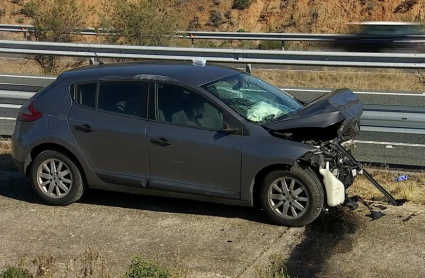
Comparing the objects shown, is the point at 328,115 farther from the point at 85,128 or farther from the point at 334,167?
the point at 85,128

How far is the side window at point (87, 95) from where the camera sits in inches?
301

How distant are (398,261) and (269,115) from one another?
1986mm

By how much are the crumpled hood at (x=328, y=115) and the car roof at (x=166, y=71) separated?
93 cm

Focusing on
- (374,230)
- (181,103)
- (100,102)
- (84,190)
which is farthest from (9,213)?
(374,230)

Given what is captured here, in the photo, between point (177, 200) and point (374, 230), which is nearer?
point (374, 230)

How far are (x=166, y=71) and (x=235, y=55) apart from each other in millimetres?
7101

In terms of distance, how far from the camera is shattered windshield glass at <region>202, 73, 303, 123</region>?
7.17m

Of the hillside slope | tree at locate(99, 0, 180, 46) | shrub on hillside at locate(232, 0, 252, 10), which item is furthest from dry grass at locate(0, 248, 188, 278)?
shrub on hillside at locate(232, 0, 252, 10)

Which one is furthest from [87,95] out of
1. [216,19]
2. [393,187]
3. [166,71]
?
[216,19]

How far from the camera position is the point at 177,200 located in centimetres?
790

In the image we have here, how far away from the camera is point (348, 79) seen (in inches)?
723

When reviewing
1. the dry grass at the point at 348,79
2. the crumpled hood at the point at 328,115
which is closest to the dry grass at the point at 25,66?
the dry grass at the point at 348,79

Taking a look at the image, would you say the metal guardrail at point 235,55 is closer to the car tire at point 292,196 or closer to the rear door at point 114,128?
the rear door at point 114,128

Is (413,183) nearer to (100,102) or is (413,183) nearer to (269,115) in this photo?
(269,115)
